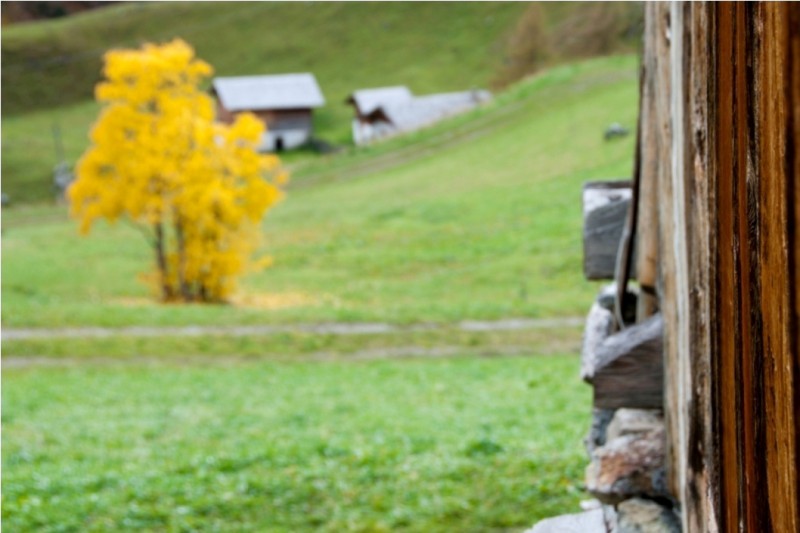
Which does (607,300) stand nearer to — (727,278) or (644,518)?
(644,518)

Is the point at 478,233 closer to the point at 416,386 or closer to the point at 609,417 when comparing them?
the point at 416,386

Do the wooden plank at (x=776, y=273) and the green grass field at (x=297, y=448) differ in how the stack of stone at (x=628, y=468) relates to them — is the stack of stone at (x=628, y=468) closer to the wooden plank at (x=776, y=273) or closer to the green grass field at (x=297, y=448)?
the wooden plank at (x=776, y=273)

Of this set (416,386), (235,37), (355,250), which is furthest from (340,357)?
(235,37)

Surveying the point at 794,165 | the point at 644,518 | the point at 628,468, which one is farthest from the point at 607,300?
the point at 794,165

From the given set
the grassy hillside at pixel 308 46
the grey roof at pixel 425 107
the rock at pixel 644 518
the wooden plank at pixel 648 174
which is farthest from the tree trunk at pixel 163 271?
the grassy hillside at pixel 308 46

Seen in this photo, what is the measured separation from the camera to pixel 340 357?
2109cm

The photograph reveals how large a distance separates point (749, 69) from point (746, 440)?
1.96ft

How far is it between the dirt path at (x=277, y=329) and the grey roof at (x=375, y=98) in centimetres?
5100

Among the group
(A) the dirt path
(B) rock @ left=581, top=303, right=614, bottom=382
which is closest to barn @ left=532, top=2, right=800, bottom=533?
(B) rock @ left=581, top=303, right=614, bottom=382

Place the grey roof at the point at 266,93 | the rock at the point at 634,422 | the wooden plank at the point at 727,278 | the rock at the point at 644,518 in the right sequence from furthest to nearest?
1. the grey roof at the point at 266,93
2. the rock at the point at 634,422
3. the rock at the point at 644,518
4. the wooden plank at the point at 727,278

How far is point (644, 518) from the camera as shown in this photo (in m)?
3.61

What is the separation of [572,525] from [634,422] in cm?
91

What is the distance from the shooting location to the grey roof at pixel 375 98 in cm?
7425

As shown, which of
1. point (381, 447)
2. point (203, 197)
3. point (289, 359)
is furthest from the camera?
point (203, 197)
